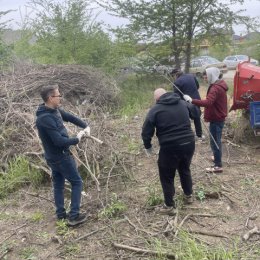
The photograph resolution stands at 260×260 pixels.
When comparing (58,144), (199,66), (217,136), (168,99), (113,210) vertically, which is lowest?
(113,210)

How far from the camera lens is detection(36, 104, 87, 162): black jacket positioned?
13.9 feet

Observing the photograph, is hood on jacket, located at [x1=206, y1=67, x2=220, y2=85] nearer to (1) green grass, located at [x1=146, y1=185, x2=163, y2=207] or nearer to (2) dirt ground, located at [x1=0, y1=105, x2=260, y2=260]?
(2) dirt ground, located at [x1=0, y1=105, x2=260, y2=260]

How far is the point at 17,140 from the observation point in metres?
7.10

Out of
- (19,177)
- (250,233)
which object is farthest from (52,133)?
(250,233)

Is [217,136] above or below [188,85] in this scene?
below

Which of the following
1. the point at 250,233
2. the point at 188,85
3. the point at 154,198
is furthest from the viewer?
the point at 188,85

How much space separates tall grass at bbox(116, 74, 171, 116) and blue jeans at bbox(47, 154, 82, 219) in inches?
235

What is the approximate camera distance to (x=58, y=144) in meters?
4.26

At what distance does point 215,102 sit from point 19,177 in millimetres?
3275

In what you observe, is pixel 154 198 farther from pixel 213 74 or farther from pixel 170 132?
pixel 213 74

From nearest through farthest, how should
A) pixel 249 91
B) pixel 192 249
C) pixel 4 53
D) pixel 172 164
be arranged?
pixel 192 249 < pixel 172 164 < pixel 249 91 < pixel 4 53

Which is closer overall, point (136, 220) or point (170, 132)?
point (170, 132)

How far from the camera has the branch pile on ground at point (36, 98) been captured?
690 centimetres

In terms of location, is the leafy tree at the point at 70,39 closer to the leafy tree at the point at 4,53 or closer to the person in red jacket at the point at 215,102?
the leafy tree at the point at 4,53
